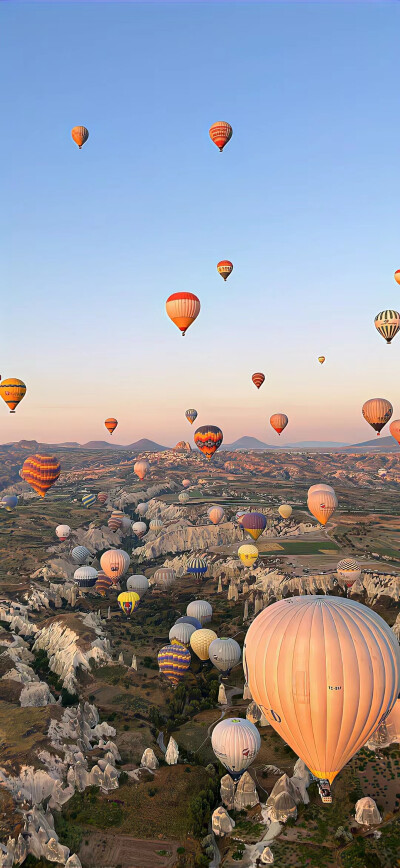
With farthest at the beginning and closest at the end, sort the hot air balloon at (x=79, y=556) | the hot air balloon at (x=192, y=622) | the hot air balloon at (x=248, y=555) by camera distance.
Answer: the hot air balloon at (x=79, y=556)
the hot air balloon at (x=248, y=555)
the hot air balloon at (x=192, y=622)

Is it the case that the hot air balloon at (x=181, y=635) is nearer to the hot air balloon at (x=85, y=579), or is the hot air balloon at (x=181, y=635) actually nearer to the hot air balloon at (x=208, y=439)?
the hot air balloon at (x=85, y=579)

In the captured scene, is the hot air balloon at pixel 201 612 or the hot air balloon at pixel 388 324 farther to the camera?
the hot air balloon at pixel 201 612

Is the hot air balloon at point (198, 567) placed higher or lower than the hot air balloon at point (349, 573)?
lower

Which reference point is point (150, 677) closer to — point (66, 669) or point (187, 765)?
point (66, 669)

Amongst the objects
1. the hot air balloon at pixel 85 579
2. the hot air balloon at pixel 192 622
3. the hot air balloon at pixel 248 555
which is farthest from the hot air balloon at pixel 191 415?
the hot air balloon at pixel 192 622

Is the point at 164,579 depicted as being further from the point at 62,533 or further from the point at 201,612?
the point at 62,533

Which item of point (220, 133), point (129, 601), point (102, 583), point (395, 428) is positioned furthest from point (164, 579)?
point (220, 133)
